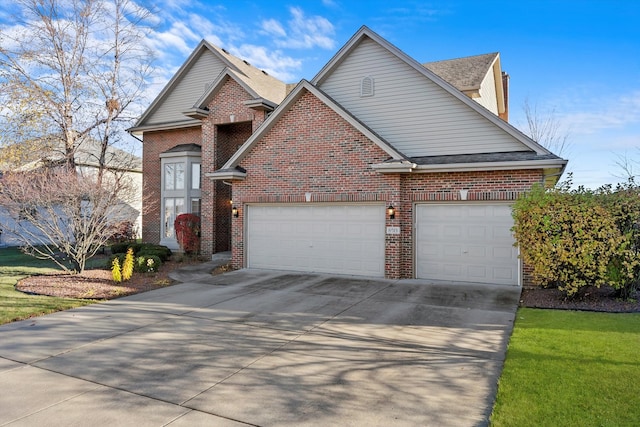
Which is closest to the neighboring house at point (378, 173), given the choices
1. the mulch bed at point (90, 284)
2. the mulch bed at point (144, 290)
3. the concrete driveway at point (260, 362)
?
the mulch bed at point (144, 290)

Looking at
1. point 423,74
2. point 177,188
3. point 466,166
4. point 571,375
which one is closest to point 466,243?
point 466,166

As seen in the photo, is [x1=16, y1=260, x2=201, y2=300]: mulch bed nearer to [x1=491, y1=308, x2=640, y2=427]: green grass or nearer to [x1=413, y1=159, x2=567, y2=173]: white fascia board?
[x1=413, y1=159, x2=567, y2=173]: white fascia board

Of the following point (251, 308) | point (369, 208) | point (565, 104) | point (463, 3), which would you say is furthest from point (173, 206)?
point (565, 104)

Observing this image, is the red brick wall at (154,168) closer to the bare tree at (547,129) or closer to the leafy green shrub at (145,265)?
the leafy green shrub at (145,265)

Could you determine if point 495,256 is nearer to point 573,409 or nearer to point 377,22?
point 573,409

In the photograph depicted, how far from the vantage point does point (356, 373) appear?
5043 mm

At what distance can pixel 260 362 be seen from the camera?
5430 mm

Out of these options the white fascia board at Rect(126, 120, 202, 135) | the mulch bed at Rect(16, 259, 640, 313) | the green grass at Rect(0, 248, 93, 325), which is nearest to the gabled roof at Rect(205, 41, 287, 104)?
the white fascia board at Rect(126, 120, 202, 135)

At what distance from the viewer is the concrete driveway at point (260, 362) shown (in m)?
4.13

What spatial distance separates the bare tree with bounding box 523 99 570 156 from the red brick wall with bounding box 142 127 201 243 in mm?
20489

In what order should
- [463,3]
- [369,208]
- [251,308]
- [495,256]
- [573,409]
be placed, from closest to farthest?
[573,409] → [251,308] → [495,256] → [369,208] → [463,3]

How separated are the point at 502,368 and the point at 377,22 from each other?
15.5m

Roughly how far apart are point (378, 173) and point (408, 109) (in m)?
2.65

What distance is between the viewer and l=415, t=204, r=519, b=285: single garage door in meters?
10.8
